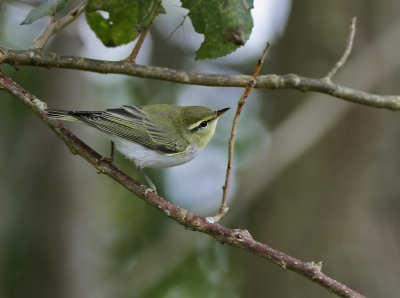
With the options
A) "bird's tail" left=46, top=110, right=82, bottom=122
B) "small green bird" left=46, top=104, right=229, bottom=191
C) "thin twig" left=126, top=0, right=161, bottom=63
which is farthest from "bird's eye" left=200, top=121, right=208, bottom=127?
"thin twig" left=126, top=0, right=161, bottom=63

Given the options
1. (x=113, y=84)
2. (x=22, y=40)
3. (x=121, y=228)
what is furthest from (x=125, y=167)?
(x=22, y=40)

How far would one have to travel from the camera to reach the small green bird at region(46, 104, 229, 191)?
4.02 meters

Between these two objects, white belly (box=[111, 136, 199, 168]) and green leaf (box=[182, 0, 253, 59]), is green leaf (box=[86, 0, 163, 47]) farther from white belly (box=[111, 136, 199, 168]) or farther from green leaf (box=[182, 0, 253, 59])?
white belly (box=[111, 136, 199, 168])

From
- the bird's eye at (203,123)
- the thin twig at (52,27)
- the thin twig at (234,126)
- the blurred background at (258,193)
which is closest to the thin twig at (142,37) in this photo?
the thin twig at (52,27)

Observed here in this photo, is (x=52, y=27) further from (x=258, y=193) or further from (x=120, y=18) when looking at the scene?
(x=258, y=193)

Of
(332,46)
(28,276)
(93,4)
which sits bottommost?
(28,276)

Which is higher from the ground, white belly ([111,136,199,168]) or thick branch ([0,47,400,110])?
thick branch ([0,47,400,110])

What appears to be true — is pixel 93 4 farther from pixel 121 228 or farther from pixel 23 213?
pixel 121 228

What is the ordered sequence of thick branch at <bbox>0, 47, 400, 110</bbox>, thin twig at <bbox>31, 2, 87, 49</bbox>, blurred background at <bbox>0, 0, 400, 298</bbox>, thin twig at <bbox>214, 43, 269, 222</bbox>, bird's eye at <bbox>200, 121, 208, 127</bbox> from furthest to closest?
1. blurred background at <bbox>0, 0, 400, 298</bbox>
2. bird's eye at <bbox>200, 121, 208, 127</bbox>
3. thin twig at <bbox>31, 2, 87, 49</bbox>
4. thick branch at <bbox>0, 47, 400, 110</bbox>
5. thin twig at <bbox>214, 43, 269, 222</bbox>

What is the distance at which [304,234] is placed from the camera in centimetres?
641

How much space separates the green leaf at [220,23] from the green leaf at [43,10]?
2.22 feet

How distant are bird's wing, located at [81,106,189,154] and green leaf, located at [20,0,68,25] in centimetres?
104

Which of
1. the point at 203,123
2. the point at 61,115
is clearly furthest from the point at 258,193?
the point at 61,115

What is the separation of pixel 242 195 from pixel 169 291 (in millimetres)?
1885
